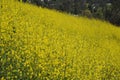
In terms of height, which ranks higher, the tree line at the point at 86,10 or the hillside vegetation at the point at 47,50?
the hillside vegetation at the point at 47,50

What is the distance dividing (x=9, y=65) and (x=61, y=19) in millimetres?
7161

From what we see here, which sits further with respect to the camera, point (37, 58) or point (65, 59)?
point (65, 59)

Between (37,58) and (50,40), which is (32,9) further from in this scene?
(37,58)

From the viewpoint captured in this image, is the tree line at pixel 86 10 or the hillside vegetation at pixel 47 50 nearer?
the hillside vegetation at pixel 47 50

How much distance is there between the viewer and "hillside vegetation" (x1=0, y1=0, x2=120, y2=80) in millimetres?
7719

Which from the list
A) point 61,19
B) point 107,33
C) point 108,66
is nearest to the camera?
point 108,66

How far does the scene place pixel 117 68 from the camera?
38.4 feet

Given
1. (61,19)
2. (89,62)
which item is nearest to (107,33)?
(61,19)

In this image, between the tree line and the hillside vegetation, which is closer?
the hillside vegetation

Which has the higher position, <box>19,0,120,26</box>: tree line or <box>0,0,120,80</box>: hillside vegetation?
<box>0,0,120,80</box>: hillside vegetation

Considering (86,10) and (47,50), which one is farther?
(86,10)

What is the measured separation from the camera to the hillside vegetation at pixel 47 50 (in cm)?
772

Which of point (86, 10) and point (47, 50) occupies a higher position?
point (47, 50)

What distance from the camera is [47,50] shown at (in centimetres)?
891
